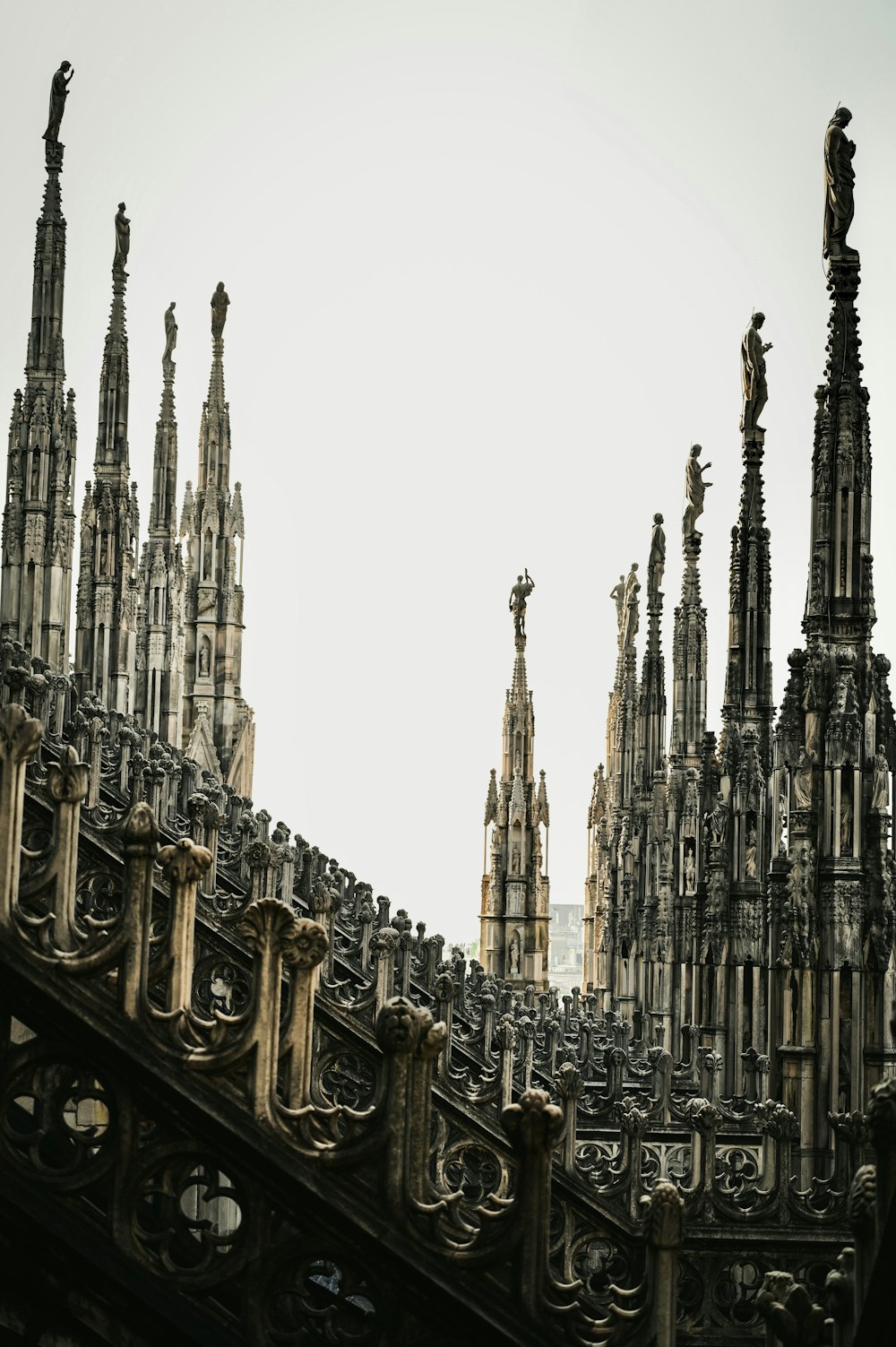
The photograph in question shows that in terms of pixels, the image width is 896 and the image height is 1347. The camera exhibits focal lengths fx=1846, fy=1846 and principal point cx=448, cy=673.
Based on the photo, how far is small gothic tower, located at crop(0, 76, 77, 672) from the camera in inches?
925

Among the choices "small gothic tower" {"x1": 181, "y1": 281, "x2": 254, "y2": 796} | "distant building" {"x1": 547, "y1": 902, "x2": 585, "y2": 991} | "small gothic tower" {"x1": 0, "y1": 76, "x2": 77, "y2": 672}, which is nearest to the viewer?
"small gothic tower" {"x1": 0, "y1": 76, "x2": 77, "y2": 672}

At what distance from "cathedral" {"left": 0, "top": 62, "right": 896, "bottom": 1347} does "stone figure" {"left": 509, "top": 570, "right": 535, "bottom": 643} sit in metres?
0.08

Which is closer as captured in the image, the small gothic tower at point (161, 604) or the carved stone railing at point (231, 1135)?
the carved stone railing at point (231, 1135)

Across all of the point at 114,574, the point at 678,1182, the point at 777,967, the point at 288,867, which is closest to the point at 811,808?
the point at 777,967

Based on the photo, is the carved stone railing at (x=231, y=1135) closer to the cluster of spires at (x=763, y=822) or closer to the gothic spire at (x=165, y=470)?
the cluster of spires at (x=763, y=822)

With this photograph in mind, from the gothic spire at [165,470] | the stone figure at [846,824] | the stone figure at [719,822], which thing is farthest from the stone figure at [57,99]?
the stone figure at [846,824]

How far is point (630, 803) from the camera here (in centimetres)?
3741

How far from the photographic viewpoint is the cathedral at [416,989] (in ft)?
14.9

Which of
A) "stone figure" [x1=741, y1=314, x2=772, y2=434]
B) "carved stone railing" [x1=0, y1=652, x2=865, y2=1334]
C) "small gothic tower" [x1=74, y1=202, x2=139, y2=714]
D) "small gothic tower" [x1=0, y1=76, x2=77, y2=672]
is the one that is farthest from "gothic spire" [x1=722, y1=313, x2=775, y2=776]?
"small gothic tower" [x1=74, y1=202, x2=139, y2=714]

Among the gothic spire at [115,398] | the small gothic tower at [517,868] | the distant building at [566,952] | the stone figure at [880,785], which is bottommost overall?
the distant building at [566,952]

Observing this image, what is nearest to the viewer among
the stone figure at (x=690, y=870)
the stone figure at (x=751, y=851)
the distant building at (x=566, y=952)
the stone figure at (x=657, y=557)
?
the stone figure at (x=751, y=851)

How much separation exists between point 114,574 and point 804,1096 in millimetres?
17433

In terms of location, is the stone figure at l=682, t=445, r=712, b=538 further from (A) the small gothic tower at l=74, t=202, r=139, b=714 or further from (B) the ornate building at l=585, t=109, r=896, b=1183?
(A) the small gothic tower at l=74, t=202, r=139, b=714

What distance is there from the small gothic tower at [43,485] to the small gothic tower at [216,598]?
10.3 metres
